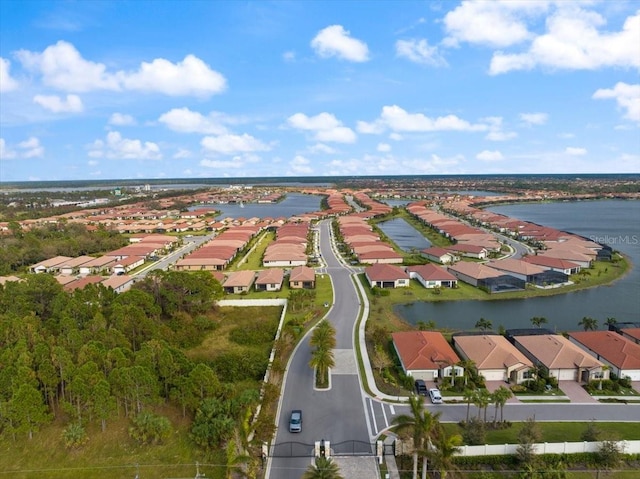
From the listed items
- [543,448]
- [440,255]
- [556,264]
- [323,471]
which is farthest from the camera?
[440,255]

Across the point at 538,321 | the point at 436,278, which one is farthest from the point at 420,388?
the point at 436,278

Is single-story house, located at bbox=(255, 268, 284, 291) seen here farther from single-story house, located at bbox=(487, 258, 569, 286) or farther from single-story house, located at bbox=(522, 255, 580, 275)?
single-story house, located at bbox=(522, 255, 580, 275)

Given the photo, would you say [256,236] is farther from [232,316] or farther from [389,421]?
[389,421]

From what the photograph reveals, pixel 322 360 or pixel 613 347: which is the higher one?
pixel 322 360

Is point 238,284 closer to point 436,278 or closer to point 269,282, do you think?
point 269,282

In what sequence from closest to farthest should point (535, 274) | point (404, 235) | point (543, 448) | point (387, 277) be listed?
point (543, 448)
point (387, 277)
point (535, 274)
point (404, 235)
